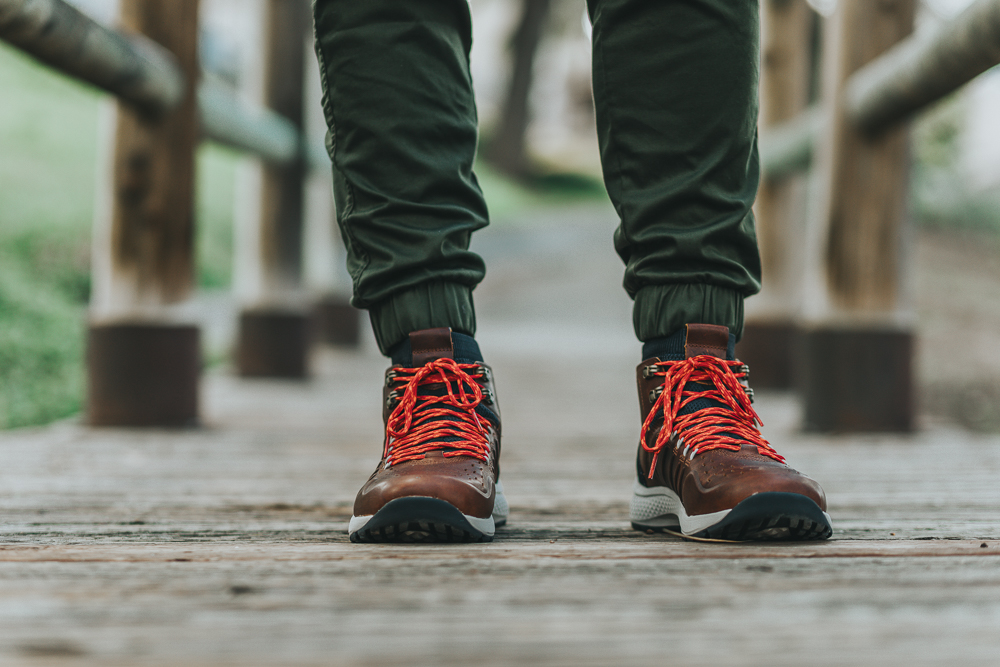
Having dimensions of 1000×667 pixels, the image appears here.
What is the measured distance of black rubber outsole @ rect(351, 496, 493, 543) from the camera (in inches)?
29.8

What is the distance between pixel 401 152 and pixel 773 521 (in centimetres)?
50

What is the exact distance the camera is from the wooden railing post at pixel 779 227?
2.53 meters

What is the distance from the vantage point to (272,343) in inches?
107

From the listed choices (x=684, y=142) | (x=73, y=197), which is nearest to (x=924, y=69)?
(x=684, y=142)

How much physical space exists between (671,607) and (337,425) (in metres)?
1.33

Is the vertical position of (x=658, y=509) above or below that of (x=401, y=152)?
below

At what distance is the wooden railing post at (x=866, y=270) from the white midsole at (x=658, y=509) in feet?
3.13

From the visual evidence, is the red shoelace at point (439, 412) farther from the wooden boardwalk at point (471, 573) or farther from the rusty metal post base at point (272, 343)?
the rusty metal post base at point (272, 343)

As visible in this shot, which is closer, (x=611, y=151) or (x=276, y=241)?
(x=611, y=151)

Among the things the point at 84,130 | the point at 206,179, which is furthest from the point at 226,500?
the point at 206,179

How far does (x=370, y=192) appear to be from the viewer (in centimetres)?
87

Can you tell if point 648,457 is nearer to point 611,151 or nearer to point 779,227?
point 611,151

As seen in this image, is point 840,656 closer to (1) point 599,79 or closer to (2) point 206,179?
(1) point 599,79

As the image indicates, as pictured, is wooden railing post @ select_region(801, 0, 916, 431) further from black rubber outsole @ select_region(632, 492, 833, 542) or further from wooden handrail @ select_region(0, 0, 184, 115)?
wooden handrail @ select_region(0, 0, 184, 115)
